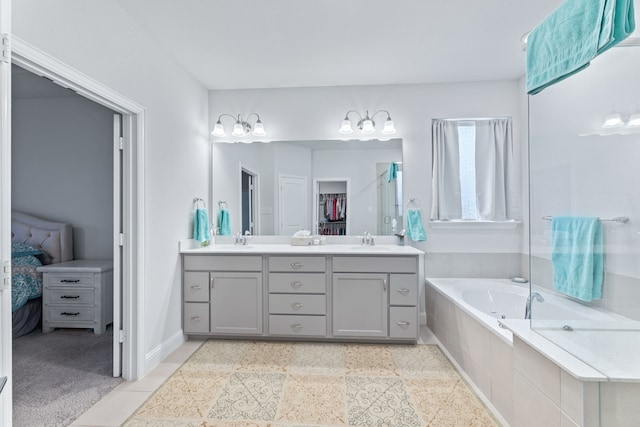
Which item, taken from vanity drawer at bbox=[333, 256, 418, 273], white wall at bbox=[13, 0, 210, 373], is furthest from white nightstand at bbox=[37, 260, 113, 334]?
vanity drawer at bbox=[333, 256, 418, 273]

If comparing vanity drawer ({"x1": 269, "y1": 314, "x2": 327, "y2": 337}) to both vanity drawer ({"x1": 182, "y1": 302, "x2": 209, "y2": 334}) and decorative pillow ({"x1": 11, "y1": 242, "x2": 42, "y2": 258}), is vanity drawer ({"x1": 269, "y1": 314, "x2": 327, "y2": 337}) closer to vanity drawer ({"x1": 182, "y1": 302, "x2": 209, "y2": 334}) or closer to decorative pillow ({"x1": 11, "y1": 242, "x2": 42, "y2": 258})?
vanity drawer ({"x1": 182, "y1": 302, "x2": 209, "y2": 334})

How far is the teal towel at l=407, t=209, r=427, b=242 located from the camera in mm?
3022

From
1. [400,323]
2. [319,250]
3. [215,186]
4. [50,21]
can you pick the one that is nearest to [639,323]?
[400,323]

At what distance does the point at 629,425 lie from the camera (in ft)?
3.65

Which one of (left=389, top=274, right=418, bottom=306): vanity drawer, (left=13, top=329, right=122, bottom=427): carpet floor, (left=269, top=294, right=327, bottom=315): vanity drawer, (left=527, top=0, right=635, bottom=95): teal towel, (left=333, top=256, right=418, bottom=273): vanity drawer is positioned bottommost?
(left=13, top=329, right=122, bottom=427): carpet floor

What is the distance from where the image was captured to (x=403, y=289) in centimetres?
263

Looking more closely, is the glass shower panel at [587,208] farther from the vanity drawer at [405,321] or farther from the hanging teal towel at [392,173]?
the hanging teal towel at [392,173]

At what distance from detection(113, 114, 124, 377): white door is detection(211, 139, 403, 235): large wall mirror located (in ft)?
3.84

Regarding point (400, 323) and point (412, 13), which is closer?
point (412, 13)

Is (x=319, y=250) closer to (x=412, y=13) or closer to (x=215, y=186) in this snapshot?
(x=215, y=186)

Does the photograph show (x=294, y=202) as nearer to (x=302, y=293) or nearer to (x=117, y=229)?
(x=302, y=293)

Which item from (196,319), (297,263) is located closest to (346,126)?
(297,263)

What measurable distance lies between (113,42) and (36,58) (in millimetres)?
636

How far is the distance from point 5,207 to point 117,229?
0.98 metres
